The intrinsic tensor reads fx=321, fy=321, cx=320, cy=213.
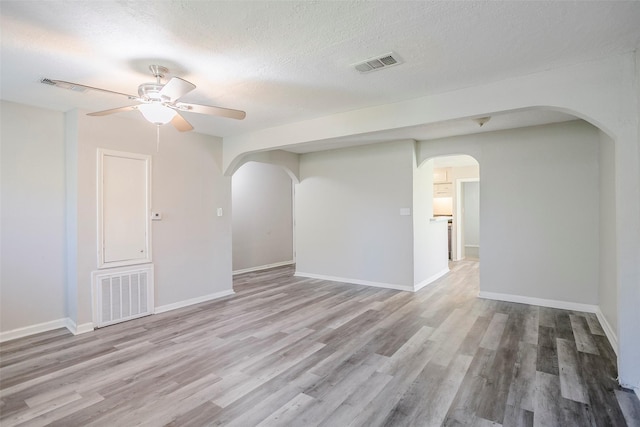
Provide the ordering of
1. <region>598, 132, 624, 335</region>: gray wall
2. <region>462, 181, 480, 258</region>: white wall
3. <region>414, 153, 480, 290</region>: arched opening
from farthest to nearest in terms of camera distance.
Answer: <region>462, 181, 480, 258</region>: white wall, <region>414, 153, 480, 290</region>: arched opening, <region>598, 132, 624, 335</region>: gray wall

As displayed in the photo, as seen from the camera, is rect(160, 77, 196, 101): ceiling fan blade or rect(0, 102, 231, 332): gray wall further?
rect(0, 102, 231, 332): gray wall

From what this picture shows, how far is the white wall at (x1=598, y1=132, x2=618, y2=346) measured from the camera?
10.2 ft

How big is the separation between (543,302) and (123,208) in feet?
18.2

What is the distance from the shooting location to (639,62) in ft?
7.30

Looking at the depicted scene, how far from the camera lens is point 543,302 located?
4.30 meters

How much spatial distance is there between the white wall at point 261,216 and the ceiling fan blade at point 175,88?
4.23m

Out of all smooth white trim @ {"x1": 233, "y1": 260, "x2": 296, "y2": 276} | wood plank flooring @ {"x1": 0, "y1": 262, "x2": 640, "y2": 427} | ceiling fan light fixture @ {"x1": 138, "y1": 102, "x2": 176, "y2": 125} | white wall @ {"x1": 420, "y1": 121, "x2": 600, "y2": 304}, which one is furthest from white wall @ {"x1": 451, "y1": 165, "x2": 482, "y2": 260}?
ceiling fan light fixture @ {"x1": 138, "y1": 102, "x2": 176, "y2": 125}

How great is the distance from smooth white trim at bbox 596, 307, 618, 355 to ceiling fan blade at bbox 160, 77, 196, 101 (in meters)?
4.18

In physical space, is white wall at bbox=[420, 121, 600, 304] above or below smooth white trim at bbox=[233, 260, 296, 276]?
above

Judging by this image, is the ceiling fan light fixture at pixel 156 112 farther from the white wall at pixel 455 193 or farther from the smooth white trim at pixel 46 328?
the white wall at pixel 455 193

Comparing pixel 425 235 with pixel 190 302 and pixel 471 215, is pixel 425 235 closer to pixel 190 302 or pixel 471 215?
pixel 190 302

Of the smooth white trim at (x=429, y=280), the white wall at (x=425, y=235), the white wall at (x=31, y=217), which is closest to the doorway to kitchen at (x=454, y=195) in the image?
the white wall at (x=425, y=235)

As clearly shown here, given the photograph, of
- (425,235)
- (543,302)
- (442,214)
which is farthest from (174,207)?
(442,214)

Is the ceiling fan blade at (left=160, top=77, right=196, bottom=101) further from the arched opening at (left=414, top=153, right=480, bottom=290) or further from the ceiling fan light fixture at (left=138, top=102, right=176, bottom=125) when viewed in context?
the arched opening at (left=414, top=153, right=480, bottom=290)
